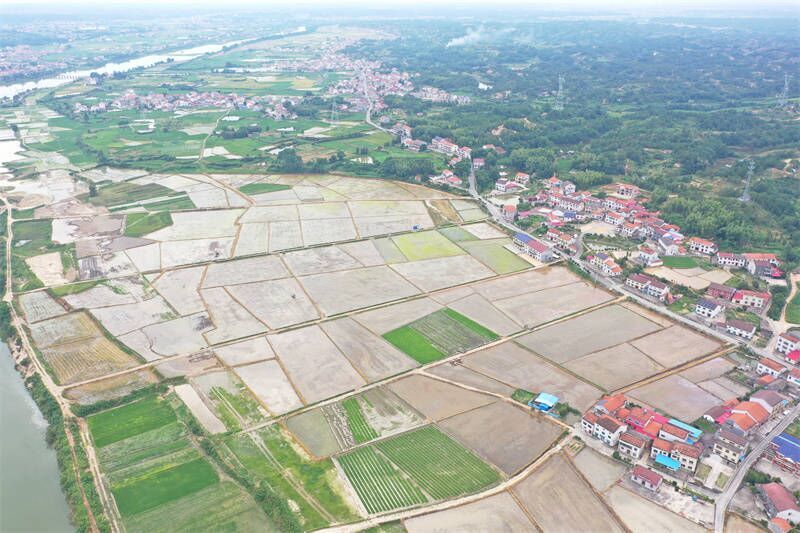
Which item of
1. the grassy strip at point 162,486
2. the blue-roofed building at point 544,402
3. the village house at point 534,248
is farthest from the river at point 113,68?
the blue-roofed building at point 544,402

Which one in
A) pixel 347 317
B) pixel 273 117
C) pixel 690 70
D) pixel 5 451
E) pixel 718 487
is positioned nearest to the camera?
pixel 718 487

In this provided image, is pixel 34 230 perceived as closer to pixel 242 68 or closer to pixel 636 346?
pixel 636 346

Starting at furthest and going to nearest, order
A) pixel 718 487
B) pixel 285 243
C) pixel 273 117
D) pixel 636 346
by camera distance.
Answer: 1. pixel 273 117
2. pixel 285 243
3. pixel 636 346
4. pixel 718 487

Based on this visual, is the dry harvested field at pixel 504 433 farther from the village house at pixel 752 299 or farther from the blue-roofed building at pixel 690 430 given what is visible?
the village house at pixel 752 299

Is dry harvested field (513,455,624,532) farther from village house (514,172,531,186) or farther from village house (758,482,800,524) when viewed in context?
village house (514,172,531,186)

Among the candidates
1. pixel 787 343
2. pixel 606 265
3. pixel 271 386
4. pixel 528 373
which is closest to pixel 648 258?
pixel 606 265

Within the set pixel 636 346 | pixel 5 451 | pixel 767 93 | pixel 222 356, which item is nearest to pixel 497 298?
pixel 636 346

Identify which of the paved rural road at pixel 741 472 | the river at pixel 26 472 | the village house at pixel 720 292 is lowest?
the river at pixel 26 472
